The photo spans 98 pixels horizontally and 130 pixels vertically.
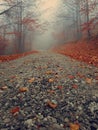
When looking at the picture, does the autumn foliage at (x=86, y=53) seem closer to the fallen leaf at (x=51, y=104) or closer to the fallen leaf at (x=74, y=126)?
the fallen leaf at (x=51, y=104)

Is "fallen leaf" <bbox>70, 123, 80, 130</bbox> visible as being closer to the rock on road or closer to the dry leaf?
the rock on road

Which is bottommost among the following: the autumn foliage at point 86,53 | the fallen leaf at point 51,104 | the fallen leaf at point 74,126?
the fallen leaf at point 74,126

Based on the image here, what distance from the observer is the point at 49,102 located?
4254 mm

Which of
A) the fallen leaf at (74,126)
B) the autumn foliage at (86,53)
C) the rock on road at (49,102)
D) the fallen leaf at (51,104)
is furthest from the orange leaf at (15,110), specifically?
the autumn foliage at (86,53)

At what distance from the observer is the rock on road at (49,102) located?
140 inches

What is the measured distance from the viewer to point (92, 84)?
554 centimetres

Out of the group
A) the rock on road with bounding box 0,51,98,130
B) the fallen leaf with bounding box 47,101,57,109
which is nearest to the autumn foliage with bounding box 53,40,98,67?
the rock on road with bounding box 0,51,98,130

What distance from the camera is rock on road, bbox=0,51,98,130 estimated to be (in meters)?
3.55

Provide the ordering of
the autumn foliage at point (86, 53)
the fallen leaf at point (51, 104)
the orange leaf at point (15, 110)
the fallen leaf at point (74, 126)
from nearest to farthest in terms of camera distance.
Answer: the fallen leaf at point (74, 126), the orange leaf at point (15, 110), the fallen leaf at point (51, 104), the autumn foliage at point (86, 53)

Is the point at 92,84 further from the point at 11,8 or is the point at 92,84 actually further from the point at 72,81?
the point at 11,8

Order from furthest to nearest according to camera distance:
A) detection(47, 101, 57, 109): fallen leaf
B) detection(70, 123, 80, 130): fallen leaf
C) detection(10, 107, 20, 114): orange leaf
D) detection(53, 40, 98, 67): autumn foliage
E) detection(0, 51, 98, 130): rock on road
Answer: detection(53, 40, 98, 67): autumn foliage
detection(47, 101, 57, 109): fallen leaf
detection(10, 107, 20, 114): orange leaf
detection(0, 51, 98, 130): rock on road
detection(70, 123, 80, 130): fallen leaf

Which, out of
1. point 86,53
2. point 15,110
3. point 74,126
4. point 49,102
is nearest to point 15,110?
point 15,110

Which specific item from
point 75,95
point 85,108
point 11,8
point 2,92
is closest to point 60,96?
point 75,95

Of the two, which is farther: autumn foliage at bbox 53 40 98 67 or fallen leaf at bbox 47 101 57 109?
autumn foliage at bbox 53 40 98 67
